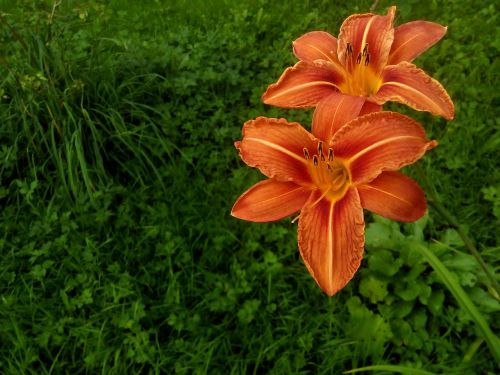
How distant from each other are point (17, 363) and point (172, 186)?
1008 mm

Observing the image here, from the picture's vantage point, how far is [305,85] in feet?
3.09

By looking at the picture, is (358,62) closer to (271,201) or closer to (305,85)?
(305,85)

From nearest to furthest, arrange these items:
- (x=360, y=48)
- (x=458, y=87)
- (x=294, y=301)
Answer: (x=360, y=48), (x=294, y=301), (x=458, y=87)

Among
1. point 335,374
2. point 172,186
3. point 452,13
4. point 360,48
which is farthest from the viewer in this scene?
point 452,13

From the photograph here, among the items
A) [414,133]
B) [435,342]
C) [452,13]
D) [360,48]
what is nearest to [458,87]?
[452,13]

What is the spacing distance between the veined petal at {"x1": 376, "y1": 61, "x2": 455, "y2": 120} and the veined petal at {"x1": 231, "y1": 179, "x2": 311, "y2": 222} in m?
0.22

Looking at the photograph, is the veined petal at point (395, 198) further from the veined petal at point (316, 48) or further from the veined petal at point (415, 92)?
the veined petal at point (316, 48)

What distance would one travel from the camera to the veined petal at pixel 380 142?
2.60 ft

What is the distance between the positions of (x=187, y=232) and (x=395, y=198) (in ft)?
5.14

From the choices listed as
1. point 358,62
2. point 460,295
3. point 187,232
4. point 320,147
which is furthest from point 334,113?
point 187,232

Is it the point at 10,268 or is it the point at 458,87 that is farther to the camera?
the point at 458,87

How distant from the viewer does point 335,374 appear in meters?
1.80

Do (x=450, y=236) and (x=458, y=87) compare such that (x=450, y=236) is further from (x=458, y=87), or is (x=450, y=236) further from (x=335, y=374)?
(x=458, y=87)

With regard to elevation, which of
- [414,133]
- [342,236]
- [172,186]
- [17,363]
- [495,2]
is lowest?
[17,363]
